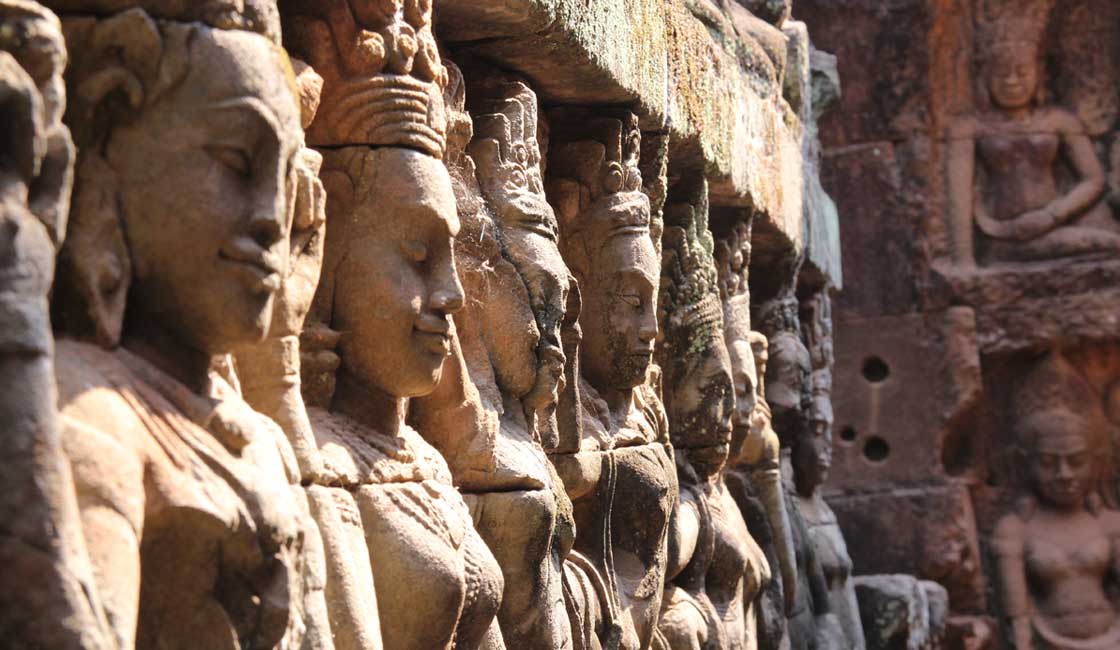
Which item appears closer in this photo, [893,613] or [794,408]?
[794,408]

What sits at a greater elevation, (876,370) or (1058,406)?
(876,370)

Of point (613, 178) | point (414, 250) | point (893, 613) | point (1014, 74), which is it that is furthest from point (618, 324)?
point (1014, 74)

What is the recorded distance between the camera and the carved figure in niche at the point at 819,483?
822 cm

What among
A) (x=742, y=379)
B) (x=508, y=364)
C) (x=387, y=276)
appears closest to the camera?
(x=387, y=276)

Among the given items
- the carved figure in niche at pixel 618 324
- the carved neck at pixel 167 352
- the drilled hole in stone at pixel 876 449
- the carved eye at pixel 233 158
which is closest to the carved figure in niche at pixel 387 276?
the carved neck at pixel 167 352

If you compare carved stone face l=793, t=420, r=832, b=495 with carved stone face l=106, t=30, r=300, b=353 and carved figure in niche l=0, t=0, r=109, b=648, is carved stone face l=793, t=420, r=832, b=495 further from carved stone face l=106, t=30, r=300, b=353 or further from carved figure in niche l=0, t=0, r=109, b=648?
carved figure in niche l=0, t=0, r=109, b=648

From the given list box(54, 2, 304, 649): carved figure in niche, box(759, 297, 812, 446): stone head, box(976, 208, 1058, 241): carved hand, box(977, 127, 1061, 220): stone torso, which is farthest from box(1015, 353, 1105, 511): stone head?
box(54, 2, 304, 649): carved figure in niche

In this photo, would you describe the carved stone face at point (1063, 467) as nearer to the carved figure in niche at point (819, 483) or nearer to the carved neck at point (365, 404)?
the carved figure in niche at point (819, 483)

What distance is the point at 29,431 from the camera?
212cm

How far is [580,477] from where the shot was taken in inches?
185

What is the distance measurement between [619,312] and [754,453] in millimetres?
2067

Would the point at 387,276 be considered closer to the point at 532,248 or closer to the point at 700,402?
the point at 532,248

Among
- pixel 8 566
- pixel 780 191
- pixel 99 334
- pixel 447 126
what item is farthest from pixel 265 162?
pixel 780 191

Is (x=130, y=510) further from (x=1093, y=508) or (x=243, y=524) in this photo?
(x=1093, y=508)
